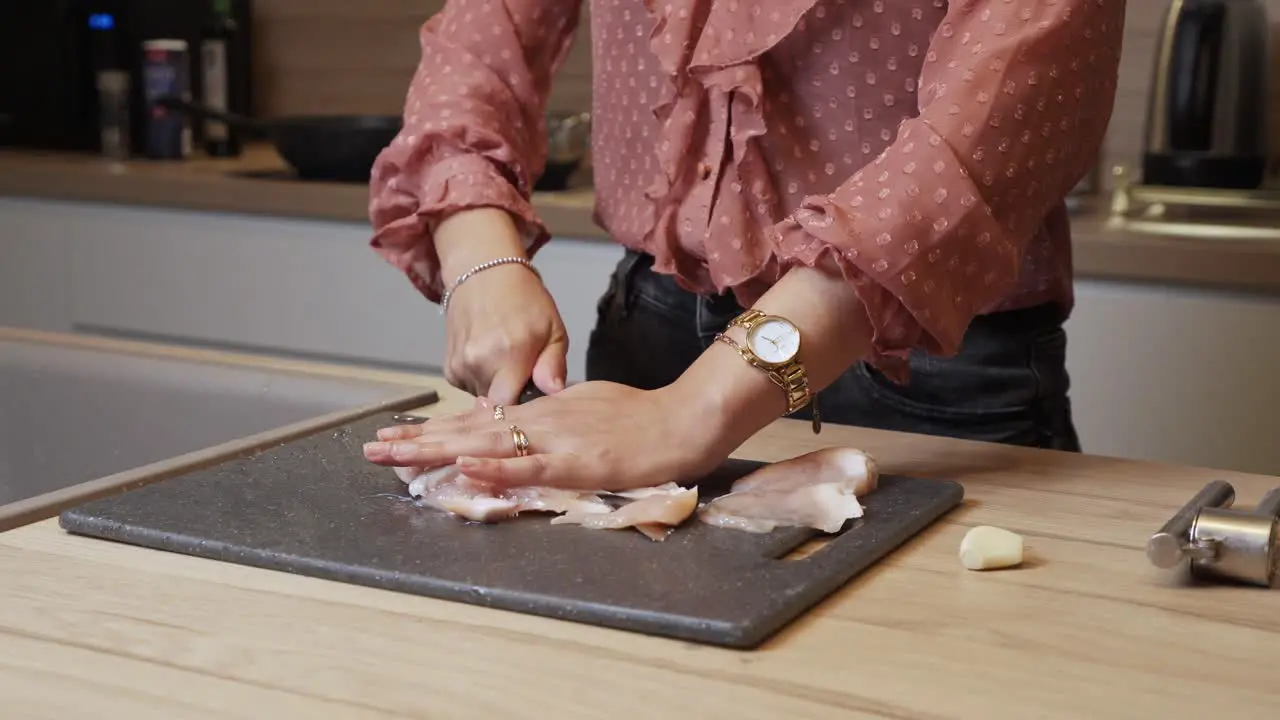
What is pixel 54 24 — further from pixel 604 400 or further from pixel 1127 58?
pixel 604 400

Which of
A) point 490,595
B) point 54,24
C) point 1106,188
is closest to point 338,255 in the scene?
point 54,24

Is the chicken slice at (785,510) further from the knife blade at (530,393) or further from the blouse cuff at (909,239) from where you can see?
the knife blade at (530,393)

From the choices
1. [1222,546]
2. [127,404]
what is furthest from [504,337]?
[1222,546]

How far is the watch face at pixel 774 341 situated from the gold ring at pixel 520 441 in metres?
0.14

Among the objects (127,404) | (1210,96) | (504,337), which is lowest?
(127,404)

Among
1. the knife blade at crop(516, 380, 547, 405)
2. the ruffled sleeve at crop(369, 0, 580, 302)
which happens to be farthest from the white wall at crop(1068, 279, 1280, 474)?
the knife blade at crop(516, 380, 547, 405)

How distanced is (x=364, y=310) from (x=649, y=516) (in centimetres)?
136

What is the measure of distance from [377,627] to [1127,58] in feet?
5.76

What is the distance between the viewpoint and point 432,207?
45.4 inches

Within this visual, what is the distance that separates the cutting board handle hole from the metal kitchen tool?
6.2 inches

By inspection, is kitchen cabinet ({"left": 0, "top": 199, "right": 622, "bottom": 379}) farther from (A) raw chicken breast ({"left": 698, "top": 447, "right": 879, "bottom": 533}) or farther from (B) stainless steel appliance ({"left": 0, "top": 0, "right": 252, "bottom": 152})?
(A) raw chicken breast ({"left": 698, "top": 447, "right": 879, "bottom": 533})

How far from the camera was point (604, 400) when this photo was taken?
2.94 ft

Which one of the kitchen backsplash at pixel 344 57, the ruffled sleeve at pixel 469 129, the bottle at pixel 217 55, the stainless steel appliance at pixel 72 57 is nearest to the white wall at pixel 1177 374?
the ruffled sleeve at pixel 469 129

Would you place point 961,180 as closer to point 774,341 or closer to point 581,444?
point 774,341
